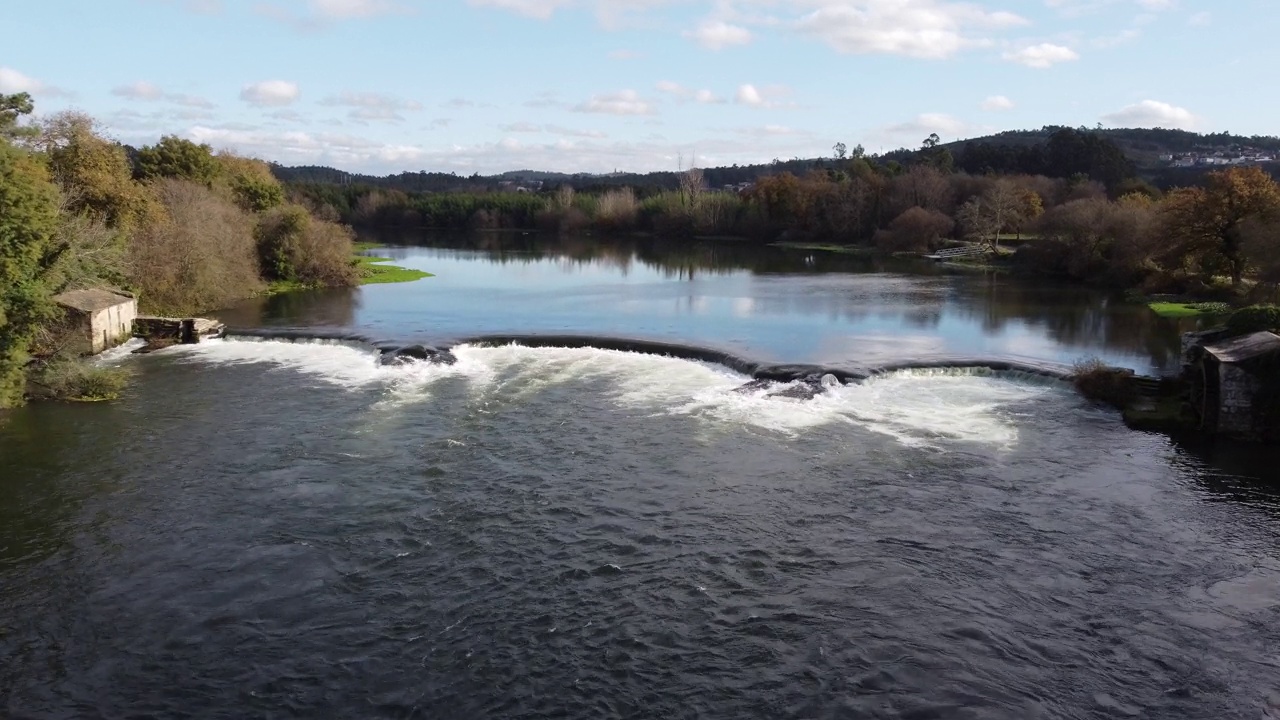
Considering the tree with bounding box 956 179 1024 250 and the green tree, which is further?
the tree with bounding box 956 179 1024 250

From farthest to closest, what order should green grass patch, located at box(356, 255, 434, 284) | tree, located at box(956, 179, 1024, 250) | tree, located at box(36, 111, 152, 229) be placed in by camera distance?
1. tree, located at box(956, 179, 1024, 250)
2. green grass patch, located at box(356, 255, 434, 284)
3. tree, located at box(36, 111, 152, 229)

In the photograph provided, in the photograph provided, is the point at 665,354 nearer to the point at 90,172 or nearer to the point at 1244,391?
the point at 1244,391

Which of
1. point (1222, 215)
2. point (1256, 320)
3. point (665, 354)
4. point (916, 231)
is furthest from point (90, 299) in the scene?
point (916, 231)

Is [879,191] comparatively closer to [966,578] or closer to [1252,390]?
[1252,390]

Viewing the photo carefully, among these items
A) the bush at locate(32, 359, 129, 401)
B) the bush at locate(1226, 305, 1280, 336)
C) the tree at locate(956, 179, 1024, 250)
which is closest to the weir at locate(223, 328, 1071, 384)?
the bush at locate(1226, 305, 1280, 336)

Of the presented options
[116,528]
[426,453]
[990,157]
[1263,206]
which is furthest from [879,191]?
[116,528]

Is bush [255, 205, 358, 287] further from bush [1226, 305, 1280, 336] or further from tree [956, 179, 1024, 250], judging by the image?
tree [956, 179, 1024, 250]
